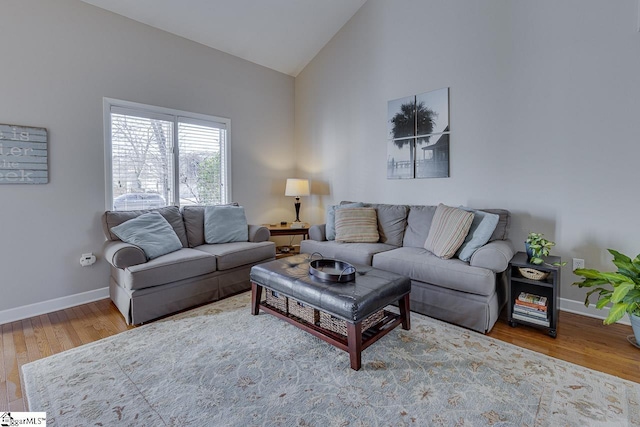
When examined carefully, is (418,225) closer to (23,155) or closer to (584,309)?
(584,309)

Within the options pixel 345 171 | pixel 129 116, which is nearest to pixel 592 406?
pixel 345 171

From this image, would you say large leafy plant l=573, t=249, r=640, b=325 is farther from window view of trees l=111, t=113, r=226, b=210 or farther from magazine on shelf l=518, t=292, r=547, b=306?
window view of trees l=111, t=113, r=226, b=210

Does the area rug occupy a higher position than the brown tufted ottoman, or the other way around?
the brown tufted ottoman

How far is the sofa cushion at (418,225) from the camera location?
3.26 meters

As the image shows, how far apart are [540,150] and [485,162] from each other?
465 millimetres

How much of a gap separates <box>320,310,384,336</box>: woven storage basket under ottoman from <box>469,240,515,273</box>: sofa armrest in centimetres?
94

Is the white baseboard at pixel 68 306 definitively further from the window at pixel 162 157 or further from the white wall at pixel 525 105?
the window at pixel 162 157

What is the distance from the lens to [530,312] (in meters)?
2.38

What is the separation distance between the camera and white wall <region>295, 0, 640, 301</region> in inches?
96.4

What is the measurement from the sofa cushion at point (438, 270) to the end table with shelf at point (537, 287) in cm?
23

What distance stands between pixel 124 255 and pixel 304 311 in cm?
155

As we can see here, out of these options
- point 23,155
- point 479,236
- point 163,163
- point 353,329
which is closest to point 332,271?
point 353,329

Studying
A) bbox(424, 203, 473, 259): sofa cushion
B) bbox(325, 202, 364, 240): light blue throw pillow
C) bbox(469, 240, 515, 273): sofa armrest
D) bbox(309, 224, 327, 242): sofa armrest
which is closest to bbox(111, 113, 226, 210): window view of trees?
bbox(309, 224, 327, 242): sofa armrest

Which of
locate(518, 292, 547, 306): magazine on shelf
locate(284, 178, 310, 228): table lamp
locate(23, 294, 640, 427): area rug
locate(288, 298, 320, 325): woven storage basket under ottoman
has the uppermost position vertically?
locate(284, 178, 310, 228): table lamp
